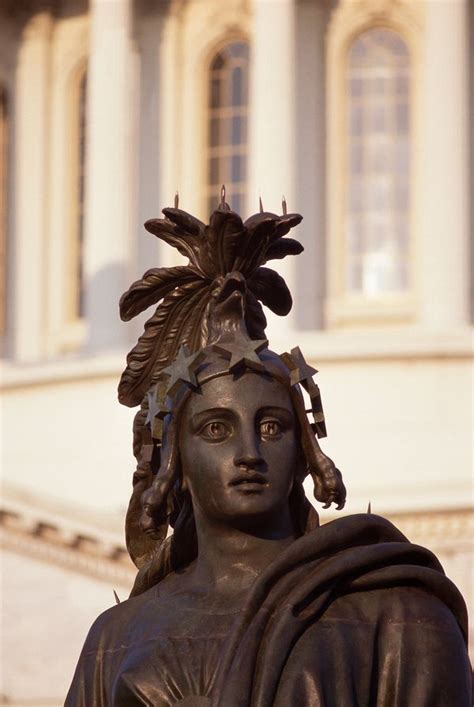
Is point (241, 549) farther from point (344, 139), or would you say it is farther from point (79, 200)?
point (79, 200)

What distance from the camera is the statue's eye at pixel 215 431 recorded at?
499 cm

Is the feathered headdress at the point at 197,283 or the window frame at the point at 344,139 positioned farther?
the window frame at the point at 344,139

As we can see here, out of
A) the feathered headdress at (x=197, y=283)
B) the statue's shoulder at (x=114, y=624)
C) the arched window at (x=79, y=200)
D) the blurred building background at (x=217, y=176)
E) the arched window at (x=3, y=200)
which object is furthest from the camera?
the arched window at (x=3, y=200)

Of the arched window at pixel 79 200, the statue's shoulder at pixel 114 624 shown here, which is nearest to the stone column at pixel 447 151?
the arched window at pixel 79 200

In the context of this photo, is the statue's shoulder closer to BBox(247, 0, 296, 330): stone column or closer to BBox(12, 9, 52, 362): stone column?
BBox(247, 0, 296, 330): stone column

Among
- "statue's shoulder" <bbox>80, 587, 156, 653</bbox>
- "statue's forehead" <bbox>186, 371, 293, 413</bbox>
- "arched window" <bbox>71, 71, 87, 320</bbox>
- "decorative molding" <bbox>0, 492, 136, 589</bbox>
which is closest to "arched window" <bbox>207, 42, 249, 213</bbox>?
"arched window" <bbox>71, 71, 87, 320</bbox>

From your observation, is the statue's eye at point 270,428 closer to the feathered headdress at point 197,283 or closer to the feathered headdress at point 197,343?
the feathered headdress at point 197,343

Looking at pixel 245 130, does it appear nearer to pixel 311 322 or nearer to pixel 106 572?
pixel 311 322

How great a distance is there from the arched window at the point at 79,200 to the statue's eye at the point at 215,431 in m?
49.2

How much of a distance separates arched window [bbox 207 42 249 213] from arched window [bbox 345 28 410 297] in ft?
6.24

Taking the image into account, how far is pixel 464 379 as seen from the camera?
4431cm

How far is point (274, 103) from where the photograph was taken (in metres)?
50.2

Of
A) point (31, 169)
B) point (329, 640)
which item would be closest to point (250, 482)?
point (329, 640)

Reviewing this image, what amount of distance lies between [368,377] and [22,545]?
10.6 meters
